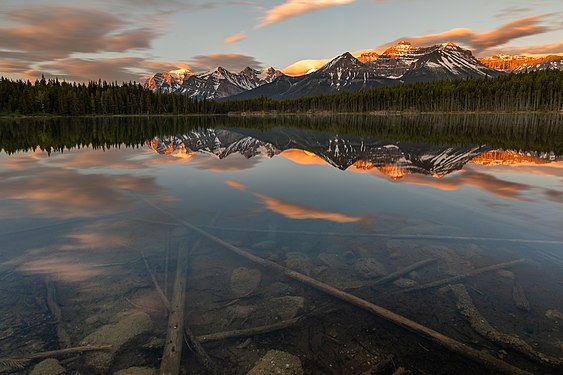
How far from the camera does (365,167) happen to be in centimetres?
2605

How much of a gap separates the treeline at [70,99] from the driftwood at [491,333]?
18679 cm

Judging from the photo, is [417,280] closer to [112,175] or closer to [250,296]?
[250,296]

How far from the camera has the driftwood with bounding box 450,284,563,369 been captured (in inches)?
245

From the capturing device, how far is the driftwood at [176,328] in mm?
6095

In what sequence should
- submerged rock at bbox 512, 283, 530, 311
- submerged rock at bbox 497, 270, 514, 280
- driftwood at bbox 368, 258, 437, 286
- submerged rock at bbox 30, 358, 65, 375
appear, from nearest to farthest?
submerged rock at bbox 30, 358, 65, 375 < submerged rock at bbox 512, 283, 530, 311 < driftwood at bbox 368, 258, 437, 286 < submerged rock at bbox 497, 270, 514, 280

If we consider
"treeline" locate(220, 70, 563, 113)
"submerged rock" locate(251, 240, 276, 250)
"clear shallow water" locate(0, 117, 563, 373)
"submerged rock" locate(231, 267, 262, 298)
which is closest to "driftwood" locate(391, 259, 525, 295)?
"clear shallow water" locate(0, 117, 563, 373)

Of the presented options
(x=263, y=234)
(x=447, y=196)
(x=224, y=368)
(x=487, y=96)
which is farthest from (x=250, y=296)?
(x=487, y=96)

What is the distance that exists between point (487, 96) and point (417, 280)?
200960 millimetres

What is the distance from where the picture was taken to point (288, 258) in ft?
34.1

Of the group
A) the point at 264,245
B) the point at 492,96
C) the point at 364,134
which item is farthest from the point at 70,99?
the point at 492,96

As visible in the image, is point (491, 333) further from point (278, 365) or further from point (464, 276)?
point (278, 365)

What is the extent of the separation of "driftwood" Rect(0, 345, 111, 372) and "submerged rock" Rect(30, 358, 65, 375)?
0.15 metres

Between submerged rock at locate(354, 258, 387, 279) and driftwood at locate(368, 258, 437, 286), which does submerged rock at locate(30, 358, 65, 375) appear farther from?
submerged rock at locate(354, 258, 387, 279)

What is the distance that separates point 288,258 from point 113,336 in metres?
5.07
